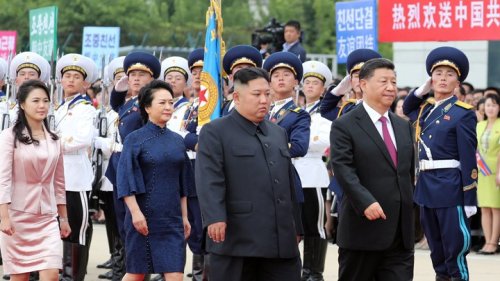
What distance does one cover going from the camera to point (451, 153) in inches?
423

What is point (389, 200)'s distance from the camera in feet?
28.5

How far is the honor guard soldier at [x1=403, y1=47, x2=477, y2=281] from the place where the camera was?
10.6m

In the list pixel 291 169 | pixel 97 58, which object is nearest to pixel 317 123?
pixel 291 169

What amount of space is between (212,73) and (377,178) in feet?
8.94

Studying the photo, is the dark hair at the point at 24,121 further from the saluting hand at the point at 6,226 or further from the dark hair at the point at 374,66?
the dark hair at the point at 374,66

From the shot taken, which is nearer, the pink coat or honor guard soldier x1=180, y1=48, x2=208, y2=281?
the pink coat

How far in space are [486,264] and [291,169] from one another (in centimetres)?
602

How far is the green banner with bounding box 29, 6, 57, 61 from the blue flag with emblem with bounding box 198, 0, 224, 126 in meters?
8.77

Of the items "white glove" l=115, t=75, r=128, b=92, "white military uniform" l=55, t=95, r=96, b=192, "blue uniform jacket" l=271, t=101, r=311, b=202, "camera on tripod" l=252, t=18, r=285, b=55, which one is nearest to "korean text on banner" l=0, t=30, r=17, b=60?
"camera on tripod" l=252, t=18, r=285, b=55

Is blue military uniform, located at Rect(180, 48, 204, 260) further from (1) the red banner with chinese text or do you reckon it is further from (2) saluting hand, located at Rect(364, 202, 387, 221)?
(1) the red banner with chinese text

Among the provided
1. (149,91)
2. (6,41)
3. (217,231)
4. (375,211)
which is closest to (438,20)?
(149,91)

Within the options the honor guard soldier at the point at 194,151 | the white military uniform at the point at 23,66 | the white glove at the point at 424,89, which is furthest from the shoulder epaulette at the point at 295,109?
the white military uniform at the point at 23,66

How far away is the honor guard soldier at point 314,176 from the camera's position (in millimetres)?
11930

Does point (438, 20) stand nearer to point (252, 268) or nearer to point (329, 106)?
point (329, 106)
